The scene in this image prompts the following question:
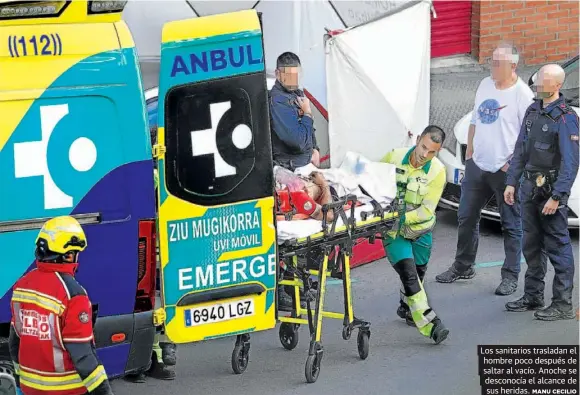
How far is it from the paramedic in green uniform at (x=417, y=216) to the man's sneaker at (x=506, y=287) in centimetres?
130

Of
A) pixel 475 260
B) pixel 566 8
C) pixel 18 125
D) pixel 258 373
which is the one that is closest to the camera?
pixel 18 125

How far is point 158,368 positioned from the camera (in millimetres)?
6945

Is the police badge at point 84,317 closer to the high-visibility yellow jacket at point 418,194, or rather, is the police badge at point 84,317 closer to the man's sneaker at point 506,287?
the high-visibility yellow jacket at point 418,194

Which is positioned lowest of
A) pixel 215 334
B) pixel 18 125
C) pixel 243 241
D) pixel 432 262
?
pixel 432 262

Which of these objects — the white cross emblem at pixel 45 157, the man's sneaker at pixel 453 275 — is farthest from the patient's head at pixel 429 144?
the white cross emblem at pixel 45 157

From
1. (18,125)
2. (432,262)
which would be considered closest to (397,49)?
(432,262)

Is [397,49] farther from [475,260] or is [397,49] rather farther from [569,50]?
[569,50]

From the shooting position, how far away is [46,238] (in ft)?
16.1

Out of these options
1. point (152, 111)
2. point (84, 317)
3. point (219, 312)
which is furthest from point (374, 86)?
point (84, 317)

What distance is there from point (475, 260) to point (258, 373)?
305 cm

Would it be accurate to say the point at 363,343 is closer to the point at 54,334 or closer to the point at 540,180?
the point at 540,180

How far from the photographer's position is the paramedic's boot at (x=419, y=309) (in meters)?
7.50

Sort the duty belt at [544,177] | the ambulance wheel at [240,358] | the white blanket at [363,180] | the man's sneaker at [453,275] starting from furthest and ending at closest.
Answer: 1. the man's sneaker at [453,275]
2. the duty belt at [544,177]
3. the white blanket at [363,180]
4. the ambulance wheel at [240,358]

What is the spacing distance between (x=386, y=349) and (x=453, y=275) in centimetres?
174
